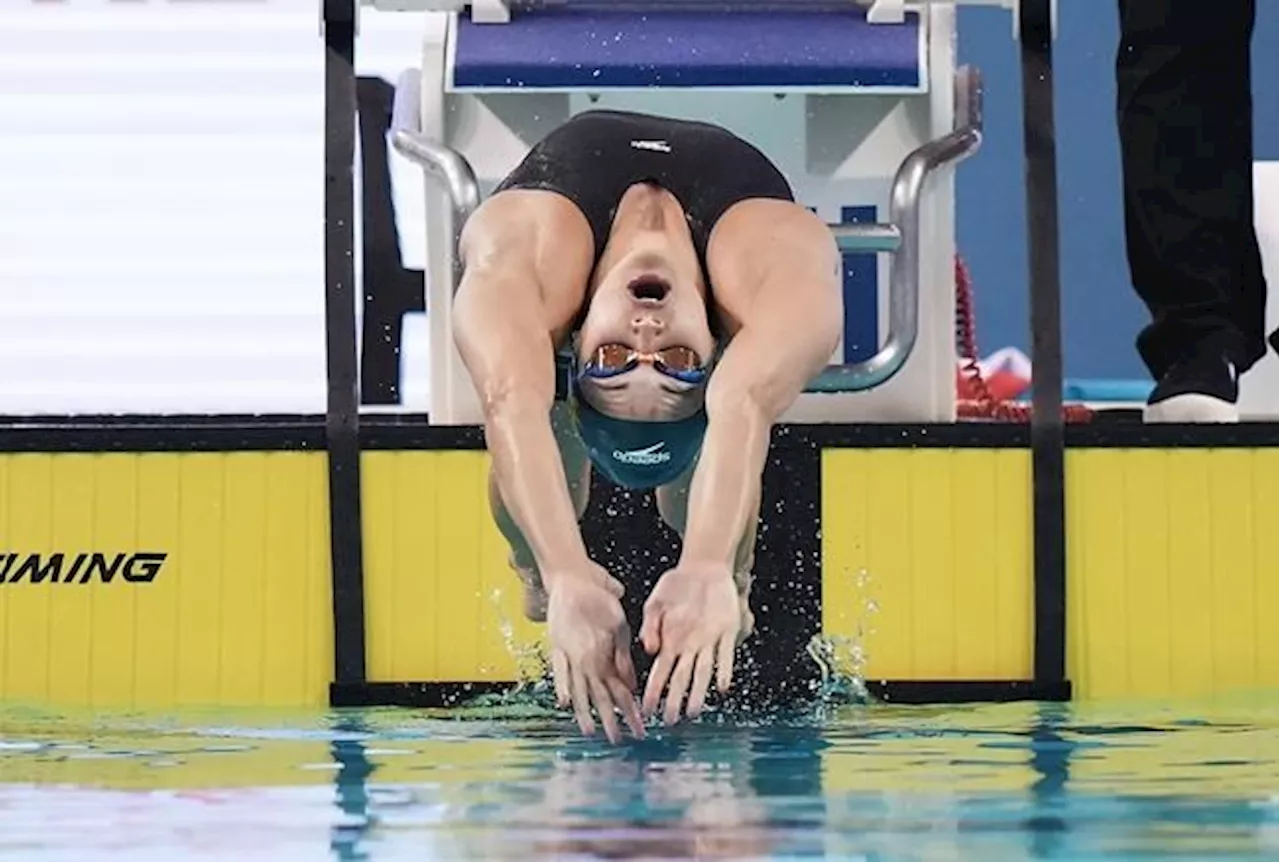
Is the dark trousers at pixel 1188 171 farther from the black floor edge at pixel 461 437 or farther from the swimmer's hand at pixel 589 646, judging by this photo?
the swimmer's hand at pixel 589 646

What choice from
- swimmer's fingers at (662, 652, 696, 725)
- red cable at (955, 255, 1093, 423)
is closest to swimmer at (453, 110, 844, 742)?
swimmer's fingers at (662, 652, 696, 725)

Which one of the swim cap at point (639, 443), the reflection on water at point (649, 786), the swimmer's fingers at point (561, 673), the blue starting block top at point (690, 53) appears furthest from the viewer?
the blue starting block top at point (690, 53)

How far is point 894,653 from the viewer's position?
3.62 m

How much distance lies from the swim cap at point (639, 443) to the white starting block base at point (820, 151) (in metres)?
0.66

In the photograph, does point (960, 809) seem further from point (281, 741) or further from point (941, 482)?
point (941, 482)

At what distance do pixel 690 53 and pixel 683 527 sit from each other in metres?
0.70

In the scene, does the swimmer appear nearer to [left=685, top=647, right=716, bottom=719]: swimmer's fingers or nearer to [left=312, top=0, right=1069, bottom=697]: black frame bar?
[left=685, top=647, right=716, bottom=719]: swimmer's fingers

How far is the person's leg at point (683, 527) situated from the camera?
3.13m

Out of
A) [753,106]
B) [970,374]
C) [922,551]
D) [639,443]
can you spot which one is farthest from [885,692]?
[970,374]

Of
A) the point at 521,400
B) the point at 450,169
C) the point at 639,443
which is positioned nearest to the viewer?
the point at 521,400

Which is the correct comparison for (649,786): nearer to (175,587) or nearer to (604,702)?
(604,702)

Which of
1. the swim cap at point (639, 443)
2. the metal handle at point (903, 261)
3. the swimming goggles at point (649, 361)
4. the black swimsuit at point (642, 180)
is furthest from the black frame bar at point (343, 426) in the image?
the swimming goggles at point (649, 361)

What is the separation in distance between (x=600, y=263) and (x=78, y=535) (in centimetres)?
100

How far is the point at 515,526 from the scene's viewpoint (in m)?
3.27
